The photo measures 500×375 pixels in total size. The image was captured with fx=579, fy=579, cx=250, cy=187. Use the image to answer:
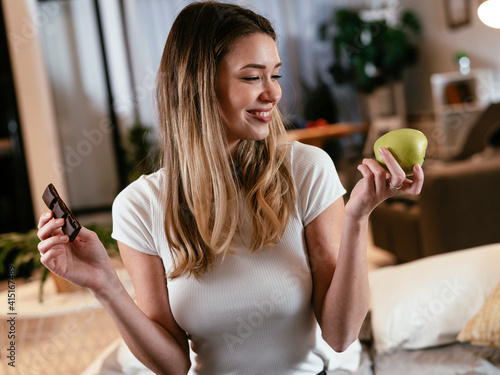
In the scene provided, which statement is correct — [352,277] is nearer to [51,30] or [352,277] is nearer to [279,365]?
[279,365]

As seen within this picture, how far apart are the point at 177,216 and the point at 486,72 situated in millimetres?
4733

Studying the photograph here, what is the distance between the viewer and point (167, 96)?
3.73ft

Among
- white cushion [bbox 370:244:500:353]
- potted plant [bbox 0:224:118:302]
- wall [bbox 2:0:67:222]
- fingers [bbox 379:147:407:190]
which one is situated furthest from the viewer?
wall [bbox 2:0:67:222]

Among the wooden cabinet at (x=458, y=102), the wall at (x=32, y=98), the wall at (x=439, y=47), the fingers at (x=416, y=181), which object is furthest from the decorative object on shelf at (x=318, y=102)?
the fingers at (x=416, y=181)

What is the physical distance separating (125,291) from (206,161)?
0.29m

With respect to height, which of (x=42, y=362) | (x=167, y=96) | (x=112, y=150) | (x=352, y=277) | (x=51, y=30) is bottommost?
(x=42, y=362)

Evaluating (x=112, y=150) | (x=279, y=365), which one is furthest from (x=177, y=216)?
(x=112, y=150)

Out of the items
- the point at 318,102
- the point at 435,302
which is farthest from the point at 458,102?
the point at 435,302

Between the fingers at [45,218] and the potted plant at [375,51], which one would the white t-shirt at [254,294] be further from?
the potted plant at [375,51]

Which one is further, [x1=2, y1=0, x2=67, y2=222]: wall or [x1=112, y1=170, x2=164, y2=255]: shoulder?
[x1=2, y1=0, x2=67, y2=222]: wall

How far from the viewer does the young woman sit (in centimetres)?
106

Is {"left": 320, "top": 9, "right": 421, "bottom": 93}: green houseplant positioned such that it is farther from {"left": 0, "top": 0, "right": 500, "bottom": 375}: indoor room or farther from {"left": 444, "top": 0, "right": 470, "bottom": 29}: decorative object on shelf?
{"left": 444, "top": 0, "right": 470, "bottom": 29}: decorative object on shelf

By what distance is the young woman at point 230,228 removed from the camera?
1.06 meters

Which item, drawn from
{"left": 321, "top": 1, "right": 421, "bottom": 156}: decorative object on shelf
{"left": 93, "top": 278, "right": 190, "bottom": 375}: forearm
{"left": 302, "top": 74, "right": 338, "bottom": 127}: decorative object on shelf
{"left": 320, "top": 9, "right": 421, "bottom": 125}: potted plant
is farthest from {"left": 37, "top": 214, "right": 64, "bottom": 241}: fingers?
{"left": 302, "top": 74, "right": 338, "bottom": 127}: decorative object on shelf
